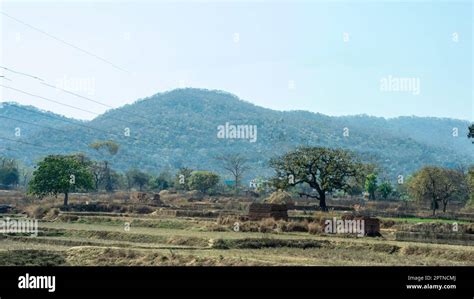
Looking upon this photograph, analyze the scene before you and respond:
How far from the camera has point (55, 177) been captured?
8294 cm

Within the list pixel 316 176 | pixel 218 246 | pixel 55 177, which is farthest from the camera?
pixel 316 176

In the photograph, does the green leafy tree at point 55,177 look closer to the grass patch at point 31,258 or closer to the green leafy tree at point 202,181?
the grass patch at point 31,258

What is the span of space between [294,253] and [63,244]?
53.2 ft

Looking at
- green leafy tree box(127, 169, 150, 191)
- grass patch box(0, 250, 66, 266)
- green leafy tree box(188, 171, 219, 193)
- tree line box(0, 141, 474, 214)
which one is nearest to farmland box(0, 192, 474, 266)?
grass patch box(0, 250, 66, 266)

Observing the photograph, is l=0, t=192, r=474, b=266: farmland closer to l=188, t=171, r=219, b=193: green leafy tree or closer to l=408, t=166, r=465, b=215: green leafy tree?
l=408, t=166, r=465, b=215: green leafy tree

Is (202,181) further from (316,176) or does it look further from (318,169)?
(318,169)

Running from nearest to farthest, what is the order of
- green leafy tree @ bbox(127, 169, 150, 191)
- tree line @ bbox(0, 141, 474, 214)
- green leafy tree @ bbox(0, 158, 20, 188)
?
1. tree line @ bbox(0, 141, 474, 214)
2. green leafy tree @ bbox(0, 158, 20, 188)
3. green leafy tree @ bbox(127, 169, 150, 191)

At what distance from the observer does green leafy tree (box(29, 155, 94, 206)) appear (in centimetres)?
8175

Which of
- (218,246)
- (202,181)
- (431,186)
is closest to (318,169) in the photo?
(431,186)

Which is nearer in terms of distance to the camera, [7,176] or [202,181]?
[7,176]

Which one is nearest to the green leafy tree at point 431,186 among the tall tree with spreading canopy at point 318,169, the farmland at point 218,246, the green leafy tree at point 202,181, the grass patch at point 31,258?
the tall tree with spreading canopy at point 318,169

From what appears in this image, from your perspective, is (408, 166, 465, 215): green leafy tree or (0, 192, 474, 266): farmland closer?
(0, 192, 474, 266): farmland

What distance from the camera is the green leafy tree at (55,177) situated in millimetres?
81750
